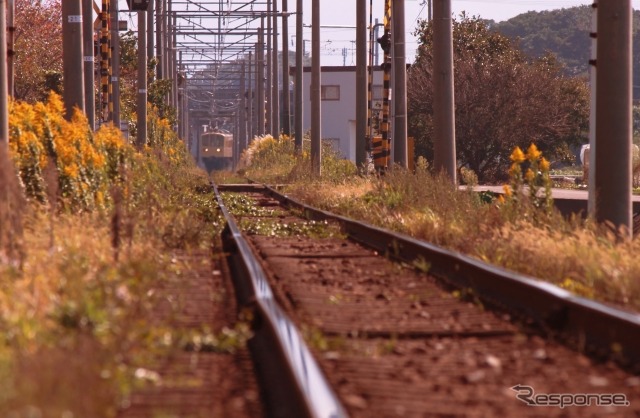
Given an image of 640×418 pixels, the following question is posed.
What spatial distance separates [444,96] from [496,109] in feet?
105

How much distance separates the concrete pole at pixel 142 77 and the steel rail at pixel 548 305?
81.4 ft

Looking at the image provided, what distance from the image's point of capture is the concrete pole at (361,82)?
116ft

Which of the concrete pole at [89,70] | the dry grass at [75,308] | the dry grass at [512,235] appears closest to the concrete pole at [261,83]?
the concrete pole at [89,70]

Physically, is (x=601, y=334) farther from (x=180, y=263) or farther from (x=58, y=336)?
(x=180, y=263)

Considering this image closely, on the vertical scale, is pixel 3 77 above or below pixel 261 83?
below

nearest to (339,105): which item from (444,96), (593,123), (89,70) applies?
(89,70)

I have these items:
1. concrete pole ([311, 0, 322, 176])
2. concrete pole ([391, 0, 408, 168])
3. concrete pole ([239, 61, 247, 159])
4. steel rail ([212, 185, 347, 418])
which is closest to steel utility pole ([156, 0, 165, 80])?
concrete pole ([311, 0, 322, 176])

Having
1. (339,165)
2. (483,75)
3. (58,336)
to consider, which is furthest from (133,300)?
(483,75)

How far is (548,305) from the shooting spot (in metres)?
8.73

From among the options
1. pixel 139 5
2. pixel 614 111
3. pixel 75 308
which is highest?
pixel 139 5

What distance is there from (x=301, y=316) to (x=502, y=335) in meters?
1.58

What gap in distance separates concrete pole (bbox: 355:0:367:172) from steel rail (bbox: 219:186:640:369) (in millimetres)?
22538

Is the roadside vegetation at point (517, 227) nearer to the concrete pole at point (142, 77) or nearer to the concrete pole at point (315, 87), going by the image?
the concrete pole at point (142, 77)

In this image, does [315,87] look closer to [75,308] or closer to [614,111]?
[614,111]
